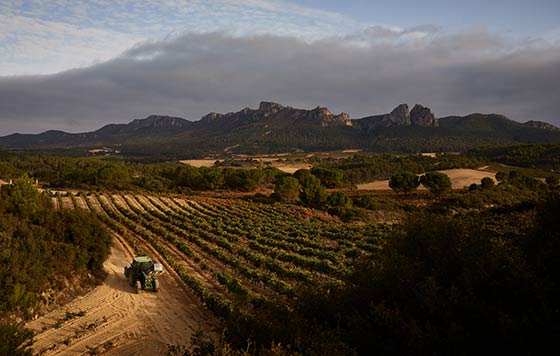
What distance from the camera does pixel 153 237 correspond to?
30.2 metres

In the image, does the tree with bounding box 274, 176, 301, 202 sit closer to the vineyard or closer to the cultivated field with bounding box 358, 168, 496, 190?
the vineyard

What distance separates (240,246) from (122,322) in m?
12.6

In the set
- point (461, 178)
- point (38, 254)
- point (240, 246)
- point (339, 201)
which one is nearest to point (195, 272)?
point (240, 246)

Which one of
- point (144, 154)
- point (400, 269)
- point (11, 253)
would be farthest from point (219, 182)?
point (144, 154)

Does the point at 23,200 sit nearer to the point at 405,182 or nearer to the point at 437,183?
the point at 405,182

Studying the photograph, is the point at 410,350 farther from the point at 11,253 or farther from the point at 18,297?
the point at 11,253

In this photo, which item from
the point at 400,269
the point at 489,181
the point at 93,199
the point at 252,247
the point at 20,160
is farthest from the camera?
the point at 20,160

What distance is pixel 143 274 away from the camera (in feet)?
63.0

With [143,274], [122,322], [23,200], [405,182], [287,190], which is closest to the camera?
[122,322]

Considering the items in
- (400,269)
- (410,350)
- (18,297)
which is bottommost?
(18,297)

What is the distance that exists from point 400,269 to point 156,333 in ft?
32.0

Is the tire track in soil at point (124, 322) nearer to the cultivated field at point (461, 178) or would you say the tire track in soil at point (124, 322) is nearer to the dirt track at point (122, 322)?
the dirt track at point (122, 322)

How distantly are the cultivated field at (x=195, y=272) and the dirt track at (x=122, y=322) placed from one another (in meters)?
0.03

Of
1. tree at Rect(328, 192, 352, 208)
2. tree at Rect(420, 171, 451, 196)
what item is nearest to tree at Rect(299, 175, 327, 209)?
tree at Rect(328, 192, 352, 208)
